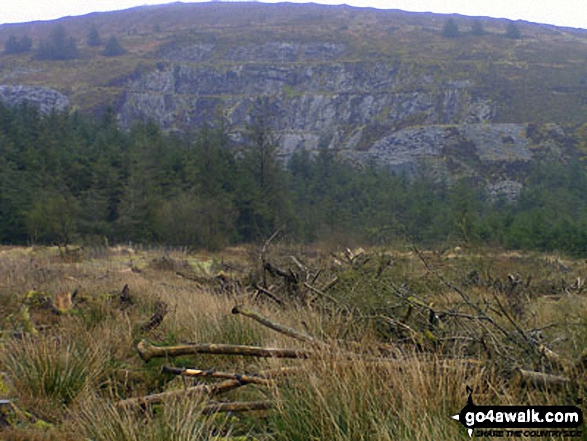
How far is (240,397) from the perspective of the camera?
3.40 metres

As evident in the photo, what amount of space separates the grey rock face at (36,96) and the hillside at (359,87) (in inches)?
11.2

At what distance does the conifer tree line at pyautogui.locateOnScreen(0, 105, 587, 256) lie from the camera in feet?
105

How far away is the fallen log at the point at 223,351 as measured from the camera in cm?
331

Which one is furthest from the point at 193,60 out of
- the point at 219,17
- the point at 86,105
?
the point at 219,17

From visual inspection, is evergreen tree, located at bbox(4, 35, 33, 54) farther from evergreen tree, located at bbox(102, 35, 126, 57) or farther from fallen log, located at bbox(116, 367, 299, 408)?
fallen log, located at bbox(116, 367, 299, 408)

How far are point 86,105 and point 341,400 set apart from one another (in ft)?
289

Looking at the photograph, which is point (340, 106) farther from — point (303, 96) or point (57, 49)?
point (57, 49)

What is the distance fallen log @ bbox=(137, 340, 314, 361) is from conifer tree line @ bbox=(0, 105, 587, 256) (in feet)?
79.5

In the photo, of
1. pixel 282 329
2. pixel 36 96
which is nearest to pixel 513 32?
pixel 36 96

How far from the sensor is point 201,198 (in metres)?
37.1

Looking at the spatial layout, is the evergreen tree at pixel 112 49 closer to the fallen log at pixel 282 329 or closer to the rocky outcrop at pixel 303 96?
the rocky outcrop at pixel 303 96

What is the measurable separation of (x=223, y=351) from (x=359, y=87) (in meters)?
88.5

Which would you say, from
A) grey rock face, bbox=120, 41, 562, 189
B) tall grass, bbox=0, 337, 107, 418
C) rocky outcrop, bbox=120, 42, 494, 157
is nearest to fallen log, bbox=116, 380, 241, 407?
tall grass, bbox=0, 337, 107, 418

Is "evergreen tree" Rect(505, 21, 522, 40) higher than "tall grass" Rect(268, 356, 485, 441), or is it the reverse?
"evergreen tree" Rect(505, 21, 522, 40)
